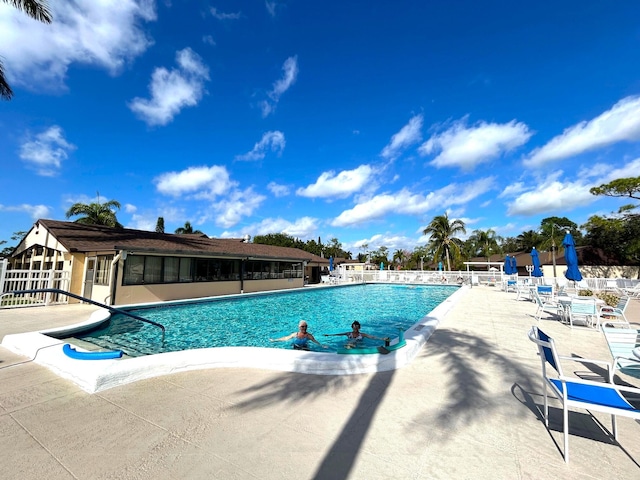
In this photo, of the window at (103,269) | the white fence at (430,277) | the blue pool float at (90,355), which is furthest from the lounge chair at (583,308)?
the window at (103,269)

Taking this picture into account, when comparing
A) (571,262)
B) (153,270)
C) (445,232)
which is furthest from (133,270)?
(445,232)

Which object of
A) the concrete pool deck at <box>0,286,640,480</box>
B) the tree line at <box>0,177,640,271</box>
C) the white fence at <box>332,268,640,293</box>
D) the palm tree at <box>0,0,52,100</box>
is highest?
the palm tree at <box>0,0,52,100</box>

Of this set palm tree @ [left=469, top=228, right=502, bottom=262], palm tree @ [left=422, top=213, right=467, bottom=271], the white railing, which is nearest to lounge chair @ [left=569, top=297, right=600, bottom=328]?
the white railing

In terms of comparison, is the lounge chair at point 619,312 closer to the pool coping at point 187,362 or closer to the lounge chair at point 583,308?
the lounge chair at point 583,308

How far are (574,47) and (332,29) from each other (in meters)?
10.4

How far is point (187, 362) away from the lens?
4227 millimetres

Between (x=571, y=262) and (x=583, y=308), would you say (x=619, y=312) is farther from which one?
(x=571, y=262)

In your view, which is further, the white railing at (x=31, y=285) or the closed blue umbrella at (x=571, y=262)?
the closed blue umbrella at (x=571, y=262)

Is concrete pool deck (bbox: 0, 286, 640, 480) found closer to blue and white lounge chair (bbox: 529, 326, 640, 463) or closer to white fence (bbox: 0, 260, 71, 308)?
blue and white lounge chair (bbox: 529, 326, 640, 463)

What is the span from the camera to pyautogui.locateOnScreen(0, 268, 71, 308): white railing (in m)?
10.2

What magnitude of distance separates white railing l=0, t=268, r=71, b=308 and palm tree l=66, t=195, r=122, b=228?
1437 centimetres

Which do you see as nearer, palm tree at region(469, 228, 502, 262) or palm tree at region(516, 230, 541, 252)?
palm tree at region(516, 230, 541, 252)

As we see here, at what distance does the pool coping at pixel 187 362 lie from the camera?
3.65 m

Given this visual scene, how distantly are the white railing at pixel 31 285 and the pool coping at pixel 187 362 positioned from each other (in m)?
7.86
